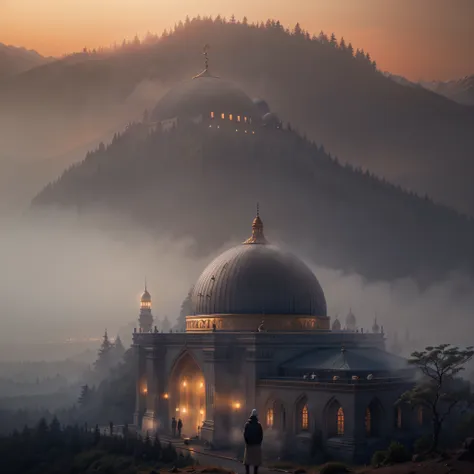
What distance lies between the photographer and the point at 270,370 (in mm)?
66000

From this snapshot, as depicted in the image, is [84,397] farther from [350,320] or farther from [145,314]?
[350,320]

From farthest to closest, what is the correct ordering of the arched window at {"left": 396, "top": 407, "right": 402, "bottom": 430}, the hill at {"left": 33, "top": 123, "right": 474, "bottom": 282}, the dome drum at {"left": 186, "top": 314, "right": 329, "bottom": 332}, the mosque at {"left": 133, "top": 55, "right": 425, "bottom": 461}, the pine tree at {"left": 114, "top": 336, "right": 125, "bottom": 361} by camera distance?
the hill at {"left": 33, "top": 123, "right": 474, "bottom": 282}, the pine tree at {"left": 114, "top": 336, "right": 125, "bottom": 361}, the dome drum at {"left": 186, "top": 314, "right": 329, "bottom": 332}, the arched window at {"left": 396, "top": 407, "right": 402, "bottom": 430}, the mosque at {"left": 133, "top": 55, "right": 425, "bottom": 461}

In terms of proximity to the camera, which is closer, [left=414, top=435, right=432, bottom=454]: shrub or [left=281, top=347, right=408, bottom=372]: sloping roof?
[left=414, top=435, right=432, bottom=454]: shrub

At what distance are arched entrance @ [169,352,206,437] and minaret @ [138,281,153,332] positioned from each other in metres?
19.1

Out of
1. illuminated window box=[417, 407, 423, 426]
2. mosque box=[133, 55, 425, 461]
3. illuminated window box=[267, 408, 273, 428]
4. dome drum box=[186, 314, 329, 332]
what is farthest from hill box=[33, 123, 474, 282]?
illuminated window box=[417, 407, 423, 426]

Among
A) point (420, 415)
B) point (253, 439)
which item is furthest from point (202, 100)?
point (253, 439)

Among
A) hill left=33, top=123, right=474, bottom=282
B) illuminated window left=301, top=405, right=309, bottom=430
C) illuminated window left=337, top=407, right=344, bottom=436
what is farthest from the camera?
hill left=33, top=123, right=474, bottom=282

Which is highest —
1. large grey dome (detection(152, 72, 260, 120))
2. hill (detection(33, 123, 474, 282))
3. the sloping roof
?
large grey dome (detection(152, 72, 260, 120))

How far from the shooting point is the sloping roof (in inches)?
2479

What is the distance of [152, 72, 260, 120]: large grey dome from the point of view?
347 feet

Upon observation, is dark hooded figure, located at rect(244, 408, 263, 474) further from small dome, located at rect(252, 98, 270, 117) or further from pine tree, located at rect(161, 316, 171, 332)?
small dome, located at rect(252, 98, 270, 117)

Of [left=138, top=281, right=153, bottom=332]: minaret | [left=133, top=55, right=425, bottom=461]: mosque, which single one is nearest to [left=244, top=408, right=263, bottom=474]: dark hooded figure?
[left=133, top=55, right=425, bottom=461]: mosque

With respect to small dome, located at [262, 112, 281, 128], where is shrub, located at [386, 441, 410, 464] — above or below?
below

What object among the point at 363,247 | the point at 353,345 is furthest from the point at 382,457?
the point at 363,247
